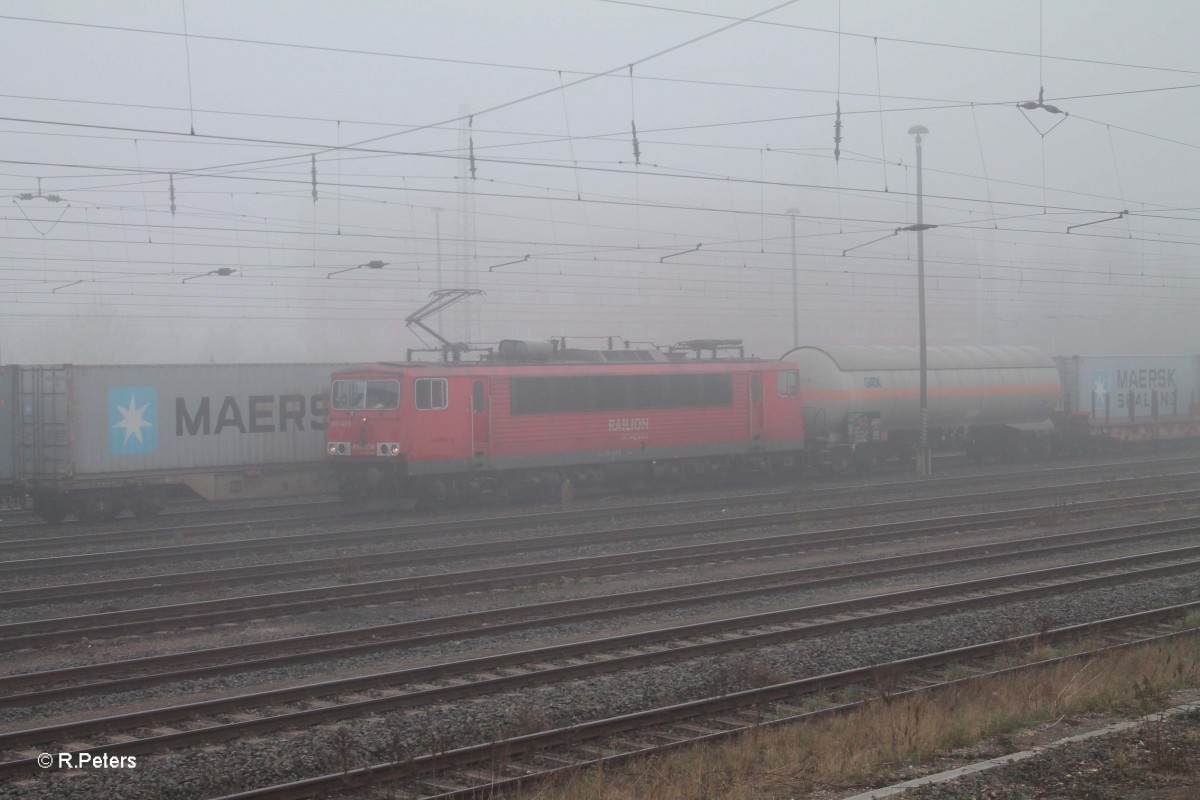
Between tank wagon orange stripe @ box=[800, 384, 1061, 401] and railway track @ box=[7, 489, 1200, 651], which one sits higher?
tank wagon orange stripe @ box=[800, 384, 1061, 401]

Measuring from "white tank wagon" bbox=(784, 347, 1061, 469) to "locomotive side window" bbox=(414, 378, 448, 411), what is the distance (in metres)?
11.7

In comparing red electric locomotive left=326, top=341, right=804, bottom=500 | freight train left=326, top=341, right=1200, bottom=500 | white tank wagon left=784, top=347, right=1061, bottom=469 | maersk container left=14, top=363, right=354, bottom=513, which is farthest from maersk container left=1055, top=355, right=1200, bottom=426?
maersk container left=14, top=363, right=354, bottom=513

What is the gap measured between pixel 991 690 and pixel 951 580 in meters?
5.91

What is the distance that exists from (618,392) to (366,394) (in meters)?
5.98

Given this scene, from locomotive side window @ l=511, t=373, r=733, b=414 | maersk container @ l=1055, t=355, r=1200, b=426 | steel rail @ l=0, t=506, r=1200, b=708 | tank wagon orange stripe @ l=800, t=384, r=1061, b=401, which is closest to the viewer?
steel rail @ l=0, t=506, r=1200, b=708

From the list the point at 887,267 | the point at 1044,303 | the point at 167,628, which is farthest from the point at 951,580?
the point at 1044,303

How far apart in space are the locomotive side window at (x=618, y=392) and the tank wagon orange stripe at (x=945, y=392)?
4184 mm

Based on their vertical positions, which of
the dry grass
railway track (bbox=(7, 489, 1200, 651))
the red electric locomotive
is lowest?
the dry grass

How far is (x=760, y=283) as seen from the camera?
5897 centimetres

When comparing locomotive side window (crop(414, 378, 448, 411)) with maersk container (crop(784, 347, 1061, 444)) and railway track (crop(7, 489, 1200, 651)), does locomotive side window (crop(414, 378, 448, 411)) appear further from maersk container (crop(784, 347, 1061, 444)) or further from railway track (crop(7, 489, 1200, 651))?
maersk container (crop(784, 347, 1061, 444))

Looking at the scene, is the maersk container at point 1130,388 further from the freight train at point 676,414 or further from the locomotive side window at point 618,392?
the locomotive side window at point 618,392

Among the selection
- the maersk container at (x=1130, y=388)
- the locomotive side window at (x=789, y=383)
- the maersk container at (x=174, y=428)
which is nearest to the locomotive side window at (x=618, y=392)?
the locomotive side window at (x=789, y=383)

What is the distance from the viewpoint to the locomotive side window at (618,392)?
2412 centimetres

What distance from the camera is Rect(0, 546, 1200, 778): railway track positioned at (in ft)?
26.6
